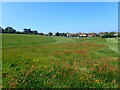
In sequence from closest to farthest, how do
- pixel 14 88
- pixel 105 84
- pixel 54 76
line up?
pixel 14 88 < pixel 105 84 < pixel 54 76

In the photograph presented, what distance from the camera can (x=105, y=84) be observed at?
14.3ft

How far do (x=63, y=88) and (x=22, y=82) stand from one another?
219 cm

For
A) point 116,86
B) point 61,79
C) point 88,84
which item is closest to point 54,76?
point 61,79

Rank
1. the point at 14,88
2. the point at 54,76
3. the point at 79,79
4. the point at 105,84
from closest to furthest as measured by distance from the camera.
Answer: the point at 14,88
the point at 105,84
the point at 79,79
the point at 54,76

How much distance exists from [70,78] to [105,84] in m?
1.78

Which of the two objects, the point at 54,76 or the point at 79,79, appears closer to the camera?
the point at 79,79

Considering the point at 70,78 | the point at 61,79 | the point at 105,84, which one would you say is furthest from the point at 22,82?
the point at 105,84

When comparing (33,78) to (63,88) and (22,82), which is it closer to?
(22,82)

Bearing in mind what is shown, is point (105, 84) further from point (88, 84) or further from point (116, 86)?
point (88, 84)

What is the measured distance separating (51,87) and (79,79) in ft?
5.26

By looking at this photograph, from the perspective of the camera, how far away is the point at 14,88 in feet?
13.4

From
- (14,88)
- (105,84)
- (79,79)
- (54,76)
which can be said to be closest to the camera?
(14,88)

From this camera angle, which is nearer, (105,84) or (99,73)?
(105,84)

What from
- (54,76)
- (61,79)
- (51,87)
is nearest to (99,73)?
(61,79)
